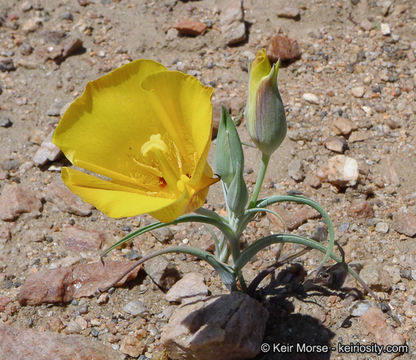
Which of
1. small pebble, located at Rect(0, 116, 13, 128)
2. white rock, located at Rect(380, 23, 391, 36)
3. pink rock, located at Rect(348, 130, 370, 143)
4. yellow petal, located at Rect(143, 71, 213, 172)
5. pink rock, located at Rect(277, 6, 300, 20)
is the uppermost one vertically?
yellow petal, located at Rect(143, 71, 213, 172)

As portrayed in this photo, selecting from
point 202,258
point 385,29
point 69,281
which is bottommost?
point 69,281

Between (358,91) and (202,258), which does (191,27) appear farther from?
(202,258)

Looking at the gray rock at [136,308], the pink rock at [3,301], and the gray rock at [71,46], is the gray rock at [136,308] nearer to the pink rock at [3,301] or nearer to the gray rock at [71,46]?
the pink rock at [3,301]

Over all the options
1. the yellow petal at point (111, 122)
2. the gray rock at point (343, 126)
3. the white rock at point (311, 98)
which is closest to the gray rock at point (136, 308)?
the yellow petal at point (111, 122)

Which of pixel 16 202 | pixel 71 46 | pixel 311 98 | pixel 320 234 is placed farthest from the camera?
pixel 71 46

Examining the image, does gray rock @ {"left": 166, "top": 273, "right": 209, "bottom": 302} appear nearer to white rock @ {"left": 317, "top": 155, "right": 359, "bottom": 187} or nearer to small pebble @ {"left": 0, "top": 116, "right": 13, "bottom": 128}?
white rock @ {"left": 317, "top": 155, "right": 359, "bottom": 187}

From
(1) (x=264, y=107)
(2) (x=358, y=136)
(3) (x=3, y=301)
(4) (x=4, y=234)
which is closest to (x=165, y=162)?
(1) (x=264, y=107)

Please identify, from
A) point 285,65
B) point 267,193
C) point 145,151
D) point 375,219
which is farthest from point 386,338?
point 285,65

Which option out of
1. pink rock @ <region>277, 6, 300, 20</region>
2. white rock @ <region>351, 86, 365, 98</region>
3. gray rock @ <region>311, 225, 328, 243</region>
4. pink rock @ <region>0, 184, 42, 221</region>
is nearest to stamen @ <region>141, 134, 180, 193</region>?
gray rock @ <region>311, 225, 328, 243</region>
